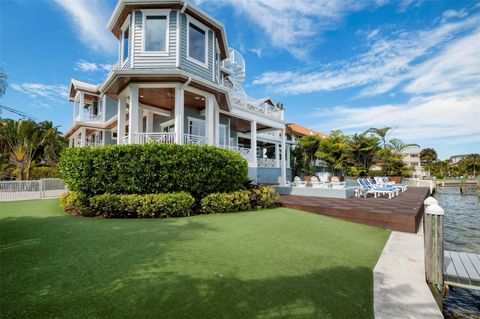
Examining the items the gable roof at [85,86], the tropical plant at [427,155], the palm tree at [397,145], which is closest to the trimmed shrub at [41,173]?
the gable roof at [85,86]

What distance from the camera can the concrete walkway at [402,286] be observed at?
111 inches

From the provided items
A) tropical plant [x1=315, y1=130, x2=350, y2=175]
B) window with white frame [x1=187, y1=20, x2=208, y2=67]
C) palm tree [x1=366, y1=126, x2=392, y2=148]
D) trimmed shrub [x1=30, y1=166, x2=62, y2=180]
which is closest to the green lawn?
window with white frame [x1=187, y1=20, x2=208, y2=67]

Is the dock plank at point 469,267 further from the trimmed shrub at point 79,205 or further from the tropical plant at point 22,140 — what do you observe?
the tropical plant at point 22,140

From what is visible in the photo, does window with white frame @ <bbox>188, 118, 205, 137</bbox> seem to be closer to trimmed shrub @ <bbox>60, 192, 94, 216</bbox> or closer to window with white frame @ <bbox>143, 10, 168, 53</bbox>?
window with white frame @ <bbox>143, 10, 168, 53</bbox>

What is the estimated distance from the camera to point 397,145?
3416 cm

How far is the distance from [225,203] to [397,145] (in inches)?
1376

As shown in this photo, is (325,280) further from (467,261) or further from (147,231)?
(147,231)

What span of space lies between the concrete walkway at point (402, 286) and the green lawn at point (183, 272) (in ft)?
0.49

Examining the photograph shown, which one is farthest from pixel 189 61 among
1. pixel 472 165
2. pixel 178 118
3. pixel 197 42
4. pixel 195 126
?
pixel 472 165

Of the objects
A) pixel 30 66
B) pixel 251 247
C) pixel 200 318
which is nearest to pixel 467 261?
pixel 251 247

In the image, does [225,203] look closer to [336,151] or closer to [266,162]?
[266,162]

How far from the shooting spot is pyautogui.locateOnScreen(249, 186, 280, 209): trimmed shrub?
9880 millimetres

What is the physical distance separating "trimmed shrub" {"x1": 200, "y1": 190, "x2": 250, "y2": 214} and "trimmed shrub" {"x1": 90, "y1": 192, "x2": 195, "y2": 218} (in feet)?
3.64

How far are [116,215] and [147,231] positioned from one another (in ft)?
9.27
